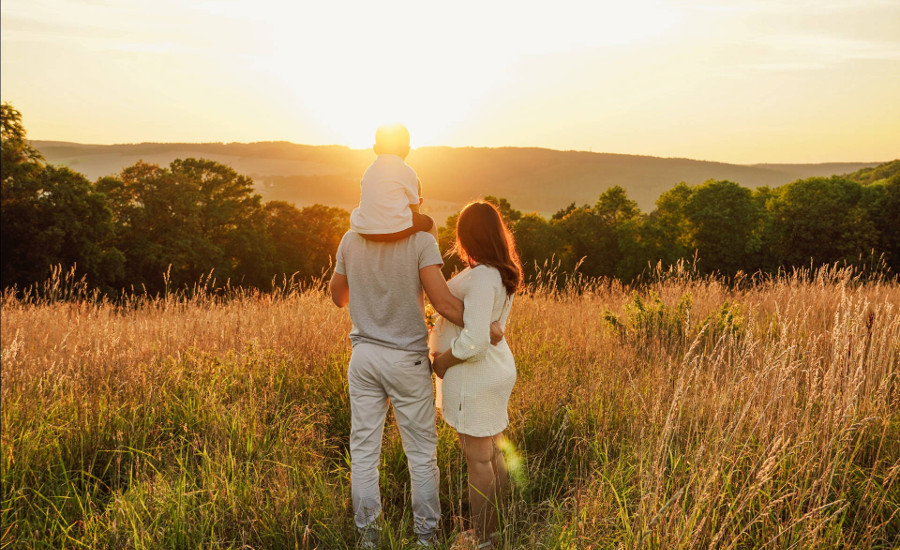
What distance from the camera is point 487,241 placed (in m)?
2.98

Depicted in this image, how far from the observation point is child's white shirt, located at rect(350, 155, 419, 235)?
2938 mm

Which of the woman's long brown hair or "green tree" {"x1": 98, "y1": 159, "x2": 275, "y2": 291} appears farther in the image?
"green tree" {"x1": 98, "y1": 159, "x2": 275, "y2": 291}

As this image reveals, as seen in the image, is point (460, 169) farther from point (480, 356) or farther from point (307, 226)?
point (480, 356)

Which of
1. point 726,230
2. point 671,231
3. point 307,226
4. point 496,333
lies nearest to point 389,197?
point 496,333

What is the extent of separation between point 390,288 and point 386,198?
47 cm

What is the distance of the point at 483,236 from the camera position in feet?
9.77

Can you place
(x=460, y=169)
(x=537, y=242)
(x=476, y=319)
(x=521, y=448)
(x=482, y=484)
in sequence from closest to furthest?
Result: (x=476, y=319), (x=482, y=484), (x=521, y=448), (x=537, y=242), (x=460, y=169)

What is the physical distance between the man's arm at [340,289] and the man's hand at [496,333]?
0.84 metres

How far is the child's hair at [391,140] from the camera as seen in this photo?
3049mm

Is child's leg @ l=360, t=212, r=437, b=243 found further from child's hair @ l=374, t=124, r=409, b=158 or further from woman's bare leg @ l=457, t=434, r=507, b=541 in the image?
woman's bare leg @ l=457, t=434, r=507, b=541

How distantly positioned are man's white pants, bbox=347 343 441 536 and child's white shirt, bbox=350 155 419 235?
0.64 metres

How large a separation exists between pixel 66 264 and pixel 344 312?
78.5 feet

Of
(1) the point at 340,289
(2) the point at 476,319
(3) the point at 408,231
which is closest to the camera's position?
(2) the point at 476,319

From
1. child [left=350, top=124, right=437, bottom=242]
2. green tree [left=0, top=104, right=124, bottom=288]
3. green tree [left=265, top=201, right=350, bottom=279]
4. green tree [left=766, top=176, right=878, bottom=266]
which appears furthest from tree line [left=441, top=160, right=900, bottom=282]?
child [left=350, top=124, right=437, bottom=242]
